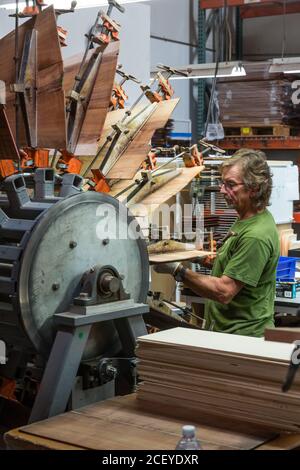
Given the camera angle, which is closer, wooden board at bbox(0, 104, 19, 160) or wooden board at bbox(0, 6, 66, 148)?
wooden board at bbox(0, 104, 19, 160)

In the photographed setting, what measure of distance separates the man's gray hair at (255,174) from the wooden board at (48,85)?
2.51 feet

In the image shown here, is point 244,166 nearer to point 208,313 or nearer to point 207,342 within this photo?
point 208,313

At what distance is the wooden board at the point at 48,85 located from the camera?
2.65 m

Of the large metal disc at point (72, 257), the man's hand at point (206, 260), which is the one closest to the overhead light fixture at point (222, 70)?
the man's hand at point (206, 260)

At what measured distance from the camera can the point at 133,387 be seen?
225 centimetres

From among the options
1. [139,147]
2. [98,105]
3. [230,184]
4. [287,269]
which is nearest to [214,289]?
[230,184]

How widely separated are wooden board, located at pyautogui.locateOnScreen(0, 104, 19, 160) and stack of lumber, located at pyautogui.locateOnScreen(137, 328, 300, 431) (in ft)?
2.54

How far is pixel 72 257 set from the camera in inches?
81.9

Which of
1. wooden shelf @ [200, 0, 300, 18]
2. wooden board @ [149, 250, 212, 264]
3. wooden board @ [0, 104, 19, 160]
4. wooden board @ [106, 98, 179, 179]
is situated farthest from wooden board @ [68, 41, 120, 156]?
wooden shelf @ [200, 0, 300, 18]

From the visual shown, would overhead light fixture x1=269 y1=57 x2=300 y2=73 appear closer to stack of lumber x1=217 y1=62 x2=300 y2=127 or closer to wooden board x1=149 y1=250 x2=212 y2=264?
stack of lumber x1=217 y1=62 x2=300 y2=127

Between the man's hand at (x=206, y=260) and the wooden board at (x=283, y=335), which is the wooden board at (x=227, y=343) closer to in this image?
the wooden board at (x=283, y=335)

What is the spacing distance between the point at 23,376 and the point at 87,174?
1181 mm

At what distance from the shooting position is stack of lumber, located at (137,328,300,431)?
1757mm
